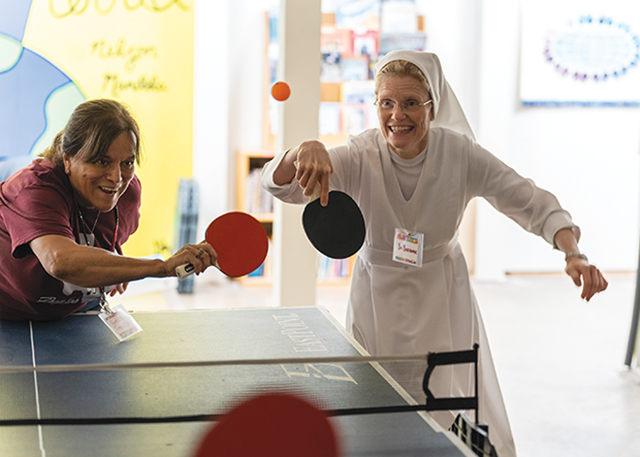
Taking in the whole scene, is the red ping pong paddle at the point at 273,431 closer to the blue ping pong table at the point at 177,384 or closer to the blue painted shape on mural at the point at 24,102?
the blue ping pong table at the point at 177,384

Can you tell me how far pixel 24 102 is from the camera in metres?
3.63

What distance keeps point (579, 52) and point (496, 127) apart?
1101mm

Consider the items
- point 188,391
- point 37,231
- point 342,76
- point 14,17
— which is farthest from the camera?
point 342,76

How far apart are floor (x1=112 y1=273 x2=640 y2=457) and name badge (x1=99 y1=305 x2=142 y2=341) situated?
70.3 inches

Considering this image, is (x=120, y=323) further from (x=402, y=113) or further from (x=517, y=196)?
(x=517, y=196)

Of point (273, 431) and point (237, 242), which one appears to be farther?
point (237, 242)

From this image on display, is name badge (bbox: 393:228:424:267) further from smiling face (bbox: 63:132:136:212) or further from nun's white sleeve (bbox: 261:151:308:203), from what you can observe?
smiling face (bbox: 63:132:136:212)

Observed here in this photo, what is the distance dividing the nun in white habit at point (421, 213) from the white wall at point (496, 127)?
3540 mm

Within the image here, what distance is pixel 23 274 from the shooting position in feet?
5.81

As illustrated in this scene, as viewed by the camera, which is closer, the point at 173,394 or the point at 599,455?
the point at 173,394

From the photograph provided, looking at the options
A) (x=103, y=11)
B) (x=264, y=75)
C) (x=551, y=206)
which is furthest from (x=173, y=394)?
(x=264, y=75)

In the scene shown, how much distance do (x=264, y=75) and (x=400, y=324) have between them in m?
3.81

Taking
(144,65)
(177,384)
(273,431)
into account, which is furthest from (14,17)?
(273,431)

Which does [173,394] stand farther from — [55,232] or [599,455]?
[599,455]
